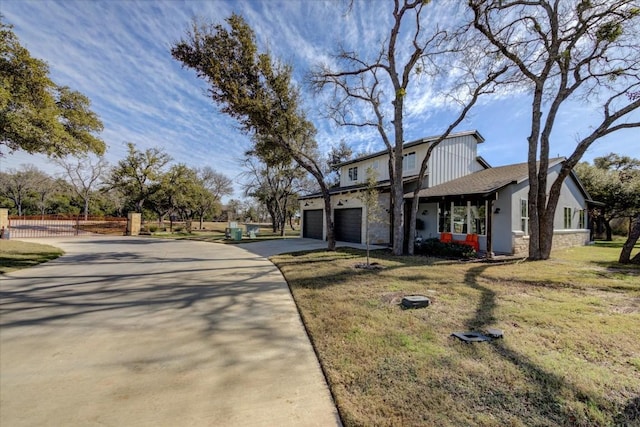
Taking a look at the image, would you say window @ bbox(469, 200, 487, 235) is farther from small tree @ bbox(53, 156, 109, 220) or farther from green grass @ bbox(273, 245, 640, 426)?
small tree @ bbox(53, 156, 109, 220)

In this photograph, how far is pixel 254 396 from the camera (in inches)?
89.3

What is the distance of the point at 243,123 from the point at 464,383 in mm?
11584

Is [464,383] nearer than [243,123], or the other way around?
[464,383]

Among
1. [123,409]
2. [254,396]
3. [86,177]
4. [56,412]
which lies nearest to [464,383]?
[254,396]

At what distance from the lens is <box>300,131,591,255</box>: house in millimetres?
11219

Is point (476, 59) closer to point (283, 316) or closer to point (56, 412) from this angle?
point (283, 316)

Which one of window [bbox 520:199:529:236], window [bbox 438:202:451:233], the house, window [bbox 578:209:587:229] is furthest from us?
window [bbox 578:209:587:229]

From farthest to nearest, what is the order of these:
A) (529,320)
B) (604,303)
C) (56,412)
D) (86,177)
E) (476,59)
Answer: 1. (86,177)
2. (476,59)
3. (604,303)
4. (529,320)
5. (56,412)

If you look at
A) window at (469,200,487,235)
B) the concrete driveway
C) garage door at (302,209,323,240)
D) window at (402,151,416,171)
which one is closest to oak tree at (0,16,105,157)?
the concrete driveway

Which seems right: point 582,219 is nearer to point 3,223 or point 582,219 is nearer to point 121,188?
point 3,223

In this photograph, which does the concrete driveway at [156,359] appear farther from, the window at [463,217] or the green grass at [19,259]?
the window at [463,217]

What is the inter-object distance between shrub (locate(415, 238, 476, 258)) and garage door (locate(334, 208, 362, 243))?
377 centimetres

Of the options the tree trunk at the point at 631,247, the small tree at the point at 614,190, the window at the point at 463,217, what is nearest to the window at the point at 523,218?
the window at the point at 463,217

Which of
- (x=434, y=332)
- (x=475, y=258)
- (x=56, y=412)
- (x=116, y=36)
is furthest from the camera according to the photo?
(x=475, y=258)
